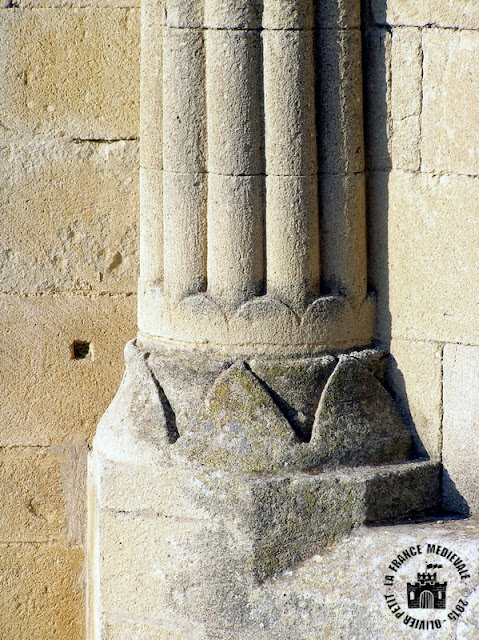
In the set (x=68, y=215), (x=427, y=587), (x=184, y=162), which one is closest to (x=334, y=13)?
(x=184, y=162)

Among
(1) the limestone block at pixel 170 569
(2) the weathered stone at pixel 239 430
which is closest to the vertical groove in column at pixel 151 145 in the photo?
(2) the weathered stone at pixel 239 430

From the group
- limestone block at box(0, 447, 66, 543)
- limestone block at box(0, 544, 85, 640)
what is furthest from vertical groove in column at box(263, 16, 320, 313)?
limestone block at box(0, 544, 85, 640)

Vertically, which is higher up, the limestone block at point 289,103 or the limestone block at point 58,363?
the limestone block at point 289,103

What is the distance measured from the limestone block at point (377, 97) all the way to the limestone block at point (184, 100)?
509 mm

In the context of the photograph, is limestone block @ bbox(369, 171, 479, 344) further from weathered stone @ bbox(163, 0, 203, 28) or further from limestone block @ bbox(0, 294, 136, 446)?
limestone block @ bbox(0, 294, 136, 446)

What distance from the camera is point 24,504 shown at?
3.83 metres

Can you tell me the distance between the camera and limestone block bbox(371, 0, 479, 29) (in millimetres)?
2971

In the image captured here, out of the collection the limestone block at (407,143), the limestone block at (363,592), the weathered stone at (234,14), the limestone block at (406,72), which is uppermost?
the weathered stone at (234,14)

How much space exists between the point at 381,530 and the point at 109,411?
3.09ft

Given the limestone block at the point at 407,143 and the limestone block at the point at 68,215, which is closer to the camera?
the limestone block at the point at 407,143

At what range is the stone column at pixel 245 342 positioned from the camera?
2992 mm

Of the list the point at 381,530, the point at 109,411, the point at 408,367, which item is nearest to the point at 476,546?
the point at 381,530

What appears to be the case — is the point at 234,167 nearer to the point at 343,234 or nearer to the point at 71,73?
the point at 343,234

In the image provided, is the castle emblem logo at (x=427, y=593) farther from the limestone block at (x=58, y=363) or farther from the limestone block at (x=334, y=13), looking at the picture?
the limestone block at (x=334, y=13)
